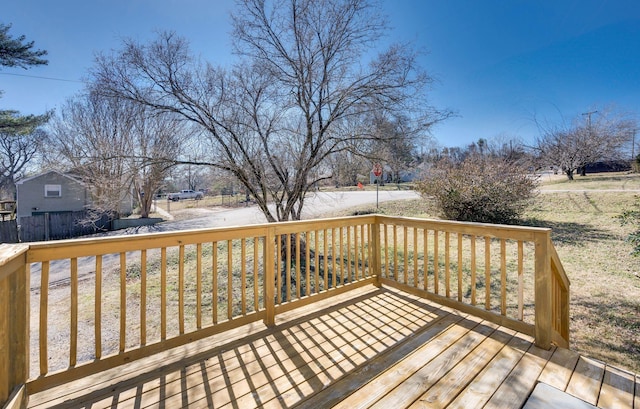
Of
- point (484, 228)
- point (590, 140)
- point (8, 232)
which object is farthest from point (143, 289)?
point (590, 140)

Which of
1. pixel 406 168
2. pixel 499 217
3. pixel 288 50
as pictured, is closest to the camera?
pixel 288 50

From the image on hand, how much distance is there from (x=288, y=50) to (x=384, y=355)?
5.02 m

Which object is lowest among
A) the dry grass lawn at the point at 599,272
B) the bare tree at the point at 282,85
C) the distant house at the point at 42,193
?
the dry grass lawn at the point at 599,272

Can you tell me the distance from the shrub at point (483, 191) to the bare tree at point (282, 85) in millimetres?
3635

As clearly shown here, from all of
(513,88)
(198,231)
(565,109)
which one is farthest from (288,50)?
(565,109)

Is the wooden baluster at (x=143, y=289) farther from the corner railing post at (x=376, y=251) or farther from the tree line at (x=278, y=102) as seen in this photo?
the tree line at (x=278, y=102)

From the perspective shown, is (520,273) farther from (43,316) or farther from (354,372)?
(43,316)

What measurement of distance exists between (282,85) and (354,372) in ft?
15.7

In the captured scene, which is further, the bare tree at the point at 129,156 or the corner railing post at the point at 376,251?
the bare tree at the point at 129,156

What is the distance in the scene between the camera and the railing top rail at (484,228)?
2170 millimetres

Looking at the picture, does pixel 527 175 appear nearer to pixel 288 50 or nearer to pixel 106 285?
pixel 288 50

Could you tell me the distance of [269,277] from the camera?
256 cm

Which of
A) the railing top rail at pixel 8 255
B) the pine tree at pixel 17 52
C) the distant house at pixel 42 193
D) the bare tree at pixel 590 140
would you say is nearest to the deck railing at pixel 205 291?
the railing top rail at pixel 8 255

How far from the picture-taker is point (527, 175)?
8.16m
